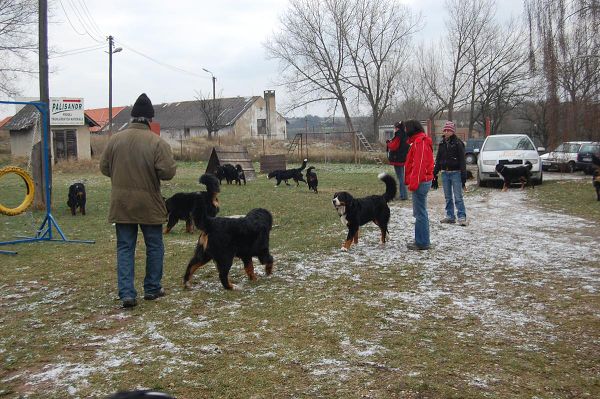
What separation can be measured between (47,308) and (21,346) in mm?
1037

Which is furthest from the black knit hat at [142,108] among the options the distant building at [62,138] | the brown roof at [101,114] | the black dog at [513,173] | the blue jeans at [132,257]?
the brown roof at [101,114]

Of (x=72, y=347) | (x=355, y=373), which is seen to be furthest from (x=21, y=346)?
(x=355, y=373)

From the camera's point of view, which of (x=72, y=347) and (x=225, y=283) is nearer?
(x=72, y=347)

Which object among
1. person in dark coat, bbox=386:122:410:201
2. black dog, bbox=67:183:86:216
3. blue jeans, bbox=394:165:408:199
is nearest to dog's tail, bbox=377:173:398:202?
person in dark coat, bbox=386:122:410:201

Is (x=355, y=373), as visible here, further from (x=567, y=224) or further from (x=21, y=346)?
(x=567, y=224)

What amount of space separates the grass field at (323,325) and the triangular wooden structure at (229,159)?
1281 centimetres

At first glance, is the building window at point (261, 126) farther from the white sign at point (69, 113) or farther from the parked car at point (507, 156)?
the parked car at point (507, 156)

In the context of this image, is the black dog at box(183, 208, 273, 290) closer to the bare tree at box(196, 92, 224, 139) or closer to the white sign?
the white sign

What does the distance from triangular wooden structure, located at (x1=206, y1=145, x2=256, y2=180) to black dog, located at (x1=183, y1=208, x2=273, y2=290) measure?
14555 millimetres

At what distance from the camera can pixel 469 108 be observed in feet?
158

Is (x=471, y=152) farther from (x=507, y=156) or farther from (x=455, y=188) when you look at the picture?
(x=455, y=188)

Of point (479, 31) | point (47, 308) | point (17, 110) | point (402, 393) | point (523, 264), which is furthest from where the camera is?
point (479, 31)

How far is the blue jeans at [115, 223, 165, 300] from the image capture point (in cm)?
488

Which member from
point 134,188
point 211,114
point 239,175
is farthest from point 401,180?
point 211,114
